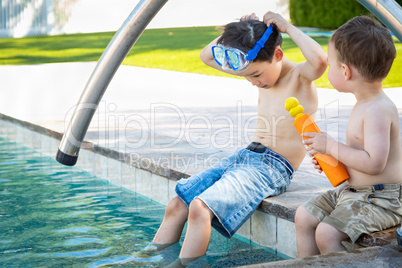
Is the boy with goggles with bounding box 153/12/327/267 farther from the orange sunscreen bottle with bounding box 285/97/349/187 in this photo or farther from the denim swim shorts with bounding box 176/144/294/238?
the orange sunscreen bottle with bounding box 285/97/349/187

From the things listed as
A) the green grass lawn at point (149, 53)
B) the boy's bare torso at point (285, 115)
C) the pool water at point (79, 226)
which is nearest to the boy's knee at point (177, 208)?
the pool water at point (79, 226)

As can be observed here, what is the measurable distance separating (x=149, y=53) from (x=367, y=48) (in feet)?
44.9

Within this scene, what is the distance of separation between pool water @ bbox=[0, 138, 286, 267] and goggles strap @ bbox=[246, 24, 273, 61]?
3.79ft

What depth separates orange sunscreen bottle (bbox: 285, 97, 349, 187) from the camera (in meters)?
2.80

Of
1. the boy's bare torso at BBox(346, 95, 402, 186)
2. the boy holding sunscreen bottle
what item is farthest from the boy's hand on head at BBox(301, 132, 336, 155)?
the boy's bare torso at BBox(346, 95, 402, 186)

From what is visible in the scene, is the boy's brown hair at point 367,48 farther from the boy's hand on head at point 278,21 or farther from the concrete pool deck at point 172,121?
the concrete pool deck at point 172,121

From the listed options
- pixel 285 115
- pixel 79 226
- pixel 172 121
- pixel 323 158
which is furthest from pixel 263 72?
pixel 172 121

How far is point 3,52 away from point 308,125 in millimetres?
17613

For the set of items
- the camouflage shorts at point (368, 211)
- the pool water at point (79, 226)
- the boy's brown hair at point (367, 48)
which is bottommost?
the pool water at point (79, 226)

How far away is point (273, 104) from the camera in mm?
3535

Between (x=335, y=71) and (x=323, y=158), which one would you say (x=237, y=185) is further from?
(x=335, y=71)

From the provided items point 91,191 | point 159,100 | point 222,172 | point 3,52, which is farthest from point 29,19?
point 222,172

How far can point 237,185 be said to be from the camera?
3291 mm

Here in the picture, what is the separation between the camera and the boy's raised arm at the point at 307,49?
10.5 feet
